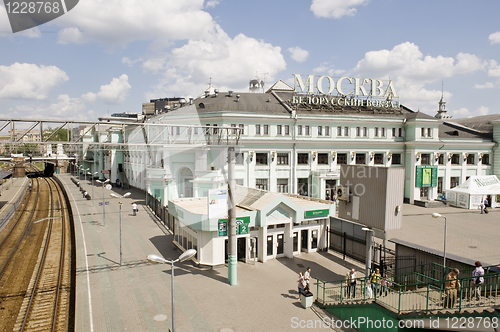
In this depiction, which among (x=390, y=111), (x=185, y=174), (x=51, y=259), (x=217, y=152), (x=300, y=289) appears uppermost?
(x=390, y=111)

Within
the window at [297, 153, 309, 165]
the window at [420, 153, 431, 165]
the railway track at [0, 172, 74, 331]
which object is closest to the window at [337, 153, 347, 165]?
the window at [297, 153, 309, 165]

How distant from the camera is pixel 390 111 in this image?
45.5 meters

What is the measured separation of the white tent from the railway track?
139ft

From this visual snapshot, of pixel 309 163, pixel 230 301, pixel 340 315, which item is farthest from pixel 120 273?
pixel 309 163

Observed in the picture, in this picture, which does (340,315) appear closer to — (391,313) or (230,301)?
(391,313)

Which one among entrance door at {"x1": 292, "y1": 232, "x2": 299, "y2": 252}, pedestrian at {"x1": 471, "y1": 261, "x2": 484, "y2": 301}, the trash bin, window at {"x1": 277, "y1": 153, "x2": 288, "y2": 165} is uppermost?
window at {"x1": 277, "y1": 153, "x2": 288, "y2": 165}

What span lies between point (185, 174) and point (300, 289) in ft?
81.2

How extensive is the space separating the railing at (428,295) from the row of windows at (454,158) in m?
35.9

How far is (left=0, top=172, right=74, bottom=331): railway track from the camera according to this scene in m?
15.5

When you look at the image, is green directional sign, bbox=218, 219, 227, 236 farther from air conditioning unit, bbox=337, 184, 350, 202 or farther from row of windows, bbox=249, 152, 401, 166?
row of windows, bbox=249, 152, 401, 166

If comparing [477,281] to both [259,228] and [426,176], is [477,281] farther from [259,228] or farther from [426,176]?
[426,176]

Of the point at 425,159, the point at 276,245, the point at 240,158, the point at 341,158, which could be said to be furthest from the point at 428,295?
the point at 425,159

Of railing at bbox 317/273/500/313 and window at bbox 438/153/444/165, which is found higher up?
window at bbox 438/153/444/165

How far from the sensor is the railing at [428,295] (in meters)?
10.4
